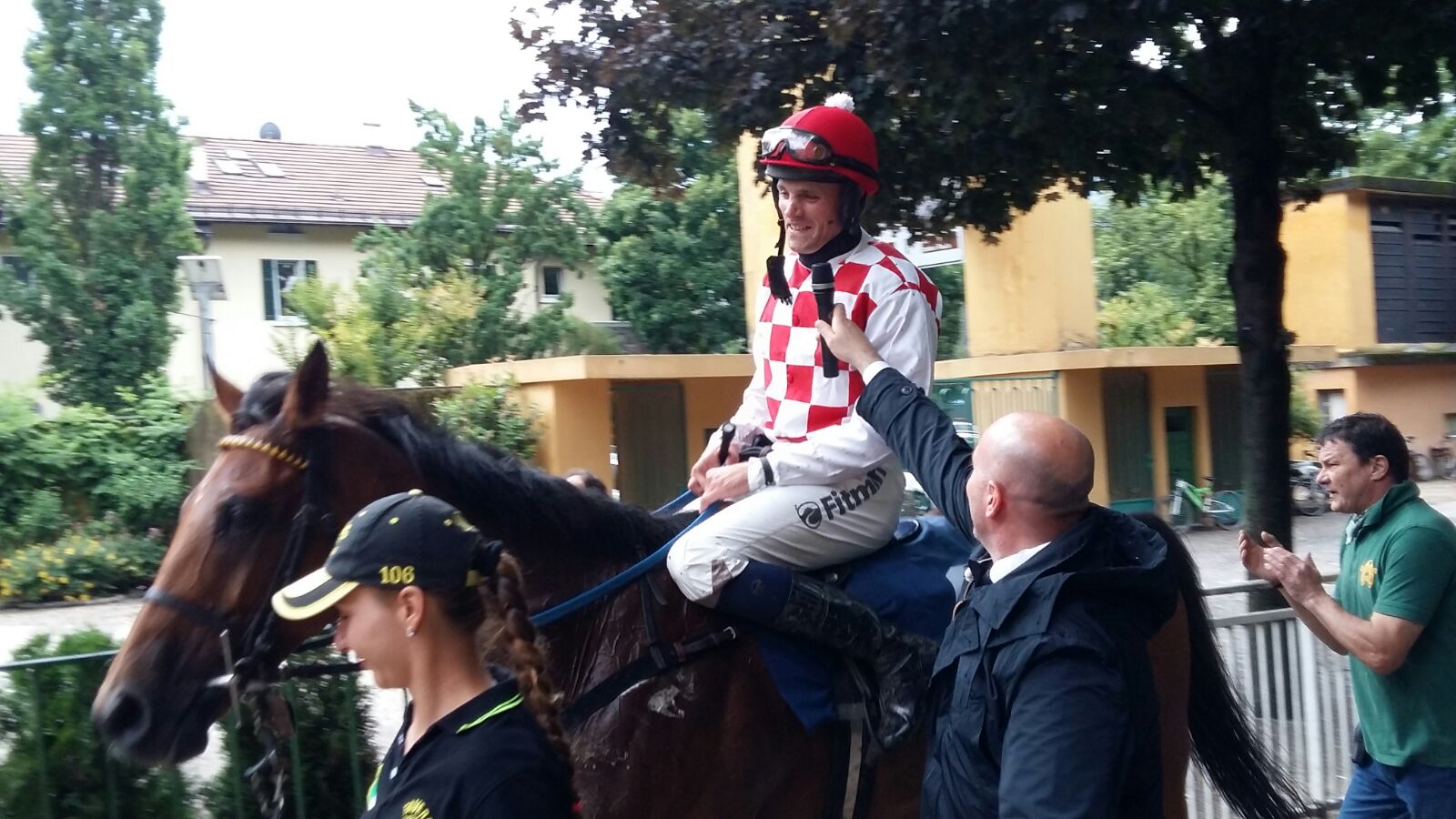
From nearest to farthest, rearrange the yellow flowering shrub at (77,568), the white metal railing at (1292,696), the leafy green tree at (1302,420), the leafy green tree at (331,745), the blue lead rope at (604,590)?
the blue lead rope at (604,590)
the leafy green tree at (331,745)
the white metal railing at (1292,696)
the yellow flowering shrub at (77,568)
the leafy green tree at (1302,420)

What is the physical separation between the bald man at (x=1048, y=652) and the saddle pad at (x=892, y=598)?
0.91 metres

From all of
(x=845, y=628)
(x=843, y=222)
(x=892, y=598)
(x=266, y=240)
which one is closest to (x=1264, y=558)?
(x=892, y=598)

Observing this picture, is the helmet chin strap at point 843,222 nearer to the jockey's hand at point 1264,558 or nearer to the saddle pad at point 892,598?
the saddle pad at point 892,598

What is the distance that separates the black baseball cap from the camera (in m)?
1.96

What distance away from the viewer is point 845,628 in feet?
11.5

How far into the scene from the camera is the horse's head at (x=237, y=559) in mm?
2898

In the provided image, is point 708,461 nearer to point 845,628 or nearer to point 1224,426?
point 845,628

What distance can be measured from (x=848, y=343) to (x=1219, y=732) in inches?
73.8

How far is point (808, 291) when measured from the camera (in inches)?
145

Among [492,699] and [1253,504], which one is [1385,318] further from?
[492,699]

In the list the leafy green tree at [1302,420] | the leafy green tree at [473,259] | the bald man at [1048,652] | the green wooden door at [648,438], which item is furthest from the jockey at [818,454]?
the leafy green tree at [1302,420]

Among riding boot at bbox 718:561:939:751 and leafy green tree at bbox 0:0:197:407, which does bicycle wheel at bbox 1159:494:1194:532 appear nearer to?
leafy green tree at bbox 0:0:197:407

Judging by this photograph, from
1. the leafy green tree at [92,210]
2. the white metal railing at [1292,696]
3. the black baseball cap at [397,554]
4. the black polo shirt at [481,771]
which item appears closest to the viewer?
the black polo shirt at [481,771]

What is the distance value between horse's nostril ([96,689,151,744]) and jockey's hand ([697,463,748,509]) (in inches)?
60.3
